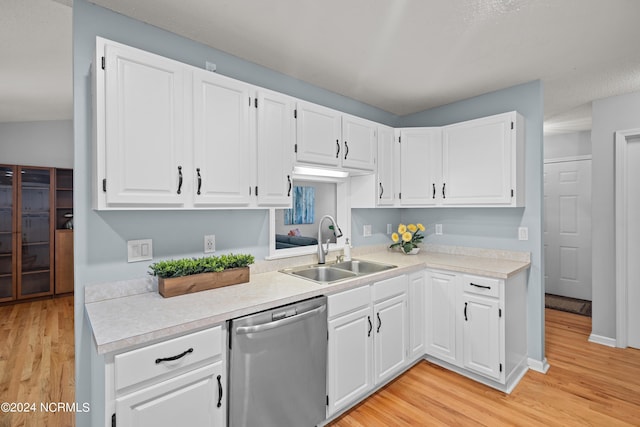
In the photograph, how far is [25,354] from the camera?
298 cm

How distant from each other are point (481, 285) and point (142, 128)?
2.53m

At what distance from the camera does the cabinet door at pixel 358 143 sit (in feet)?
8.54

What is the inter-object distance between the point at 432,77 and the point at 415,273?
1709 mm

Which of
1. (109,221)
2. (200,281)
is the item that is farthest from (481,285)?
(109,221)

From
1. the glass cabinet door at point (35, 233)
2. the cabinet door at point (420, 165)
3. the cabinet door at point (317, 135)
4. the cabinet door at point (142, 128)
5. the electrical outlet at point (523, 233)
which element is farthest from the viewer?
the glass cabinet door at point (35, 233)

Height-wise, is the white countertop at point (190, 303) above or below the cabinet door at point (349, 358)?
above

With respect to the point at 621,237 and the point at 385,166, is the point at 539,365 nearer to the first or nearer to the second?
the point at 621,237

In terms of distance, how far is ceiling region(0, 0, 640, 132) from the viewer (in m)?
1.75

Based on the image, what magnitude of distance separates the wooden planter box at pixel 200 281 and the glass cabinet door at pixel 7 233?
14.7 ft

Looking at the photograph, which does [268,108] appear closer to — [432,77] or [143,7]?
[143,7]

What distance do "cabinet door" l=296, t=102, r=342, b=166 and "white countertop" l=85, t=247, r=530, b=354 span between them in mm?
928

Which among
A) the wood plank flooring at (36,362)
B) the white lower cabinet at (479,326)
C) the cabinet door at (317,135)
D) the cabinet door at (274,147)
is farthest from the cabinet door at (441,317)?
the wood plank flooring at (36,362)

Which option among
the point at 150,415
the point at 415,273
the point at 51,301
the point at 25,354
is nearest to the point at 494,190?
the point at 415,273

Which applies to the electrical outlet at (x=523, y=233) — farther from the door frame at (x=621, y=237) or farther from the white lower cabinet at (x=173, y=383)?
the white lower cabinet at (x=173, y=383)
